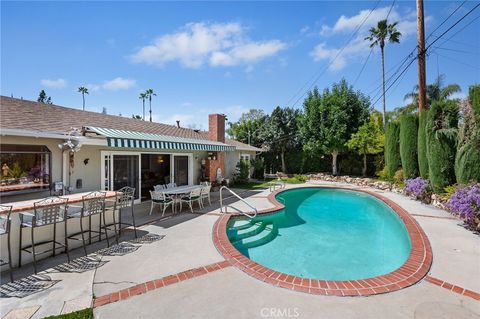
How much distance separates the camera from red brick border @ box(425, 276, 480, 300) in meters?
6.62

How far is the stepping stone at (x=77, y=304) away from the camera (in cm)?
601

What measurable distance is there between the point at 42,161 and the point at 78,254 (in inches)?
286

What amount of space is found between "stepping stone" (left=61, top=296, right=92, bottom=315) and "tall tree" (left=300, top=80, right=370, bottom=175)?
38.6m

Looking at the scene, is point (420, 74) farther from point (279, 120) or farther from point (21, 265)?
point (21, 265)

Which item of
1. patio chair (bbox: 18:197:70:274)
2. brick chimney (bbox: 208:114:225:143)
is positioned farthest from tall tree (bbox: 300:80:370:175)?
patio chair (bbox: 18:197:70:274)

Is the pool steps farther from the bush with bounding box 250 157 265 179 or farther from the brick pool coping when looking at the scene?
the bush with bounding box 250 157 265 179

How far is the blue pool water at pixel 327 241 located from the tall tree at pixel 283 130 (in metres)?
26.0

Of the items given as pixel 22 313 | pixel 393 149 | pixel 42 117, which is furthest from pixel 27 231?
pixel 393 149

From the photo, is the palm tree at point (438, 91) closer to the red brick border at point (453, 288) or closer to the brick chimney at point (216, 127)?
the brick chimney at point (216, 127)

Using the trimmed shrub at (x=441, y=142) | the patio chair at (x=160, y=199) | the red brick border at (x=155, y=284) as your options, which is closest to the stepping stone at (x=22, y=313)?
the red brick border at (x=155, y=284)

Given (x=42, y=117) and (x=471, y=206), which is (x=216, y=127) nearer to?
(x=42, y=117)

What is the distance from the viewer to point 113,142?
13727 millimetres

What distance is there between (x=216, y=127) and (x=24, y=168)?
20.1 metres

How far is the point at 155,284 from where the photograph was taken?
712cm
